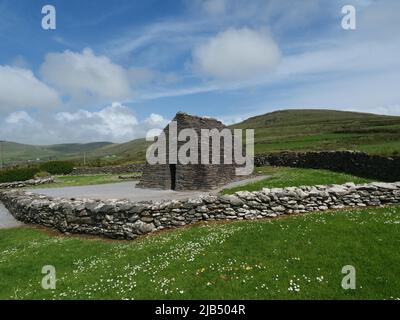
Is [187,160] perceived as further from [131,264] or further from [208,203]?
[131,264]

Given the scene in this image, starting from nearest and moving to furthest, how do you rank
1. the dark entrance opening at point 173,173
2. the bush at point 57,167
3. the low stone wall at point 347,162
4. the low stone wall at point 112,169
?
the low stone wall at point 347,162
the dark entrance opening at point 173,173
the low stone wall at point 112,169
the bush at point 57,167

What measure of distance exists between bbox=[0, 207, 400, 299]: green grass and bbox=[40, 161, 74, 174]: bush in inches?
2006

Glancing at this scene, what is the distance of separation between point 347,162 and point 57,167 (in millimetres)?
49461

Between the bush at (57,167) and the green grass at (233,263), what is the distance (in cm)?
5095

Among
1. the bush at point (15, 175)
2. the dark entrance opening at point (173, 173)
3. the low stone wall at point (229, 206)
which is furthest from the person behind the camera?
the bush at point (15, 175)

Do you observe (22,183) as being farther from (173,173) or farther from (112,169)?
(173,173)

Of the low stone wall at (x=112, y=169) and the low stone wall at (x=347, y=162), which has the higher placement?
the low stone wall at (x=347, y=162)

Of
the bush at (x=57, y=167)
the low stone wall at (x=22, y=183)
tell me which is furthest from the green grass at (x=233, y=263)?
the bush at (x=57, y=167)

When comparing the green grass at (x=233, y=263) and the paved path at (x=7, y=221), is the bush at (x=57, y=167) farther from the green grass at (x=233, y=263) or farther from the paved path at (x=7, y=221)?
the green grass at (x=233, y=263)

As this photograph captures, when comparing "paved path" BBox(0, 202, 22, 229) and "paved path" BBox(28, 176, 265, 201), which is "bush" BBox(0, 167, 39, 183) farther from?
"paved path" BBox(0, 202, 22, 229)

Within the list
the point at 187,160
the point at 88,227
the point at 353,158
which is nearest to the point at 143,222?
the point at 88,227

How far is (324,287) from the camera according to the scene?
9.57 m

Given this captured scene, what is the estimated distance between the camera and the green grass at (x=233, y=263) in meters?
9.74

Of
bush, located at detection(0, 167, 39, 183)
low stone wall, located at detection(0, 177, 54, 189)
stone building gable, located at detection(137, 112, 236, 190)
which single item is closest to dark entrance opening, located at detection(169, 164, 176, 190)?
stone building gable, located at detection(137, 112, 236, 190)
